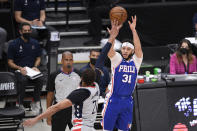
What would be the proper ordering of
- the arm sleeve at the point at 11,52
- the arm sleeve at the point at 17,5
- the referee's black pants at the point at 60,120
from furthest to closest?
the arm sleeve at the point at 17,5 → the arm sleeve at the point at 11,52 → the referee's black pants at the point at 60,120

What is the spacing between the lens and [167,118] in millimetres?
8703

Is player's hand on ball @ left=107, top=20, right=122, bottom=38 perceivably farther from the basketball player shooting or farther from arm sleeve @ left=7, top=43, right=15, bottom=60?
arm sleeve @ left=7, top=43, right=15, bottom=60

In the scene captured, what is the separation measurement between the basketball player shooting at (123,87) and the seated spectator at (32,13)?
153 inches

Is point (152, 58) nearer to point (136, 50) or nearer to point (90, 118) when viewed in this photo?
point (136, 50)

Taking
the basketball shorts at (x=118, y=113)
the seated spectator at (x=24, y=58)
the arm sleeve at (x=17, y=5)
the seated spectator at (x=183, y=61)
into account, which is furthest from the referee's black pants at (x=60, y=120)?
the arm sleeve at (x=17, y=5)

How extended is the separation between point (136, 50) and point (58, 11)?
6.10 metres

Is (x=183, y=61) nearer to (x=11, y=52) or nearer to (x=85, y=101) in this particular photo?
(x=11, y=52)

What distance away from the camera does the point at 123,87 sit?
7.92 metres

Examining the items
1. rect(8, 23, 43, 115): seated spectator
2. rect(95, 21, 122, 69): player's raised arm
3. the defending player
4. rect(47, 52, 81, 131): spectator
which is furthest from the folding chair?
the defending player

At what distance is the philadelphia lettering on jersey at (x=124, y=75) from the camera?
26.0ft

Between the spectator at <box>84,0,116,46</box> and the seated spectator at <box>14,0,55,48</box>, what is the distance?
1.22 m

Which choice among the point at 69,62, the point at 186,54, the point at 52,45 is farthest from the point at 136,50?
the point at 52,45

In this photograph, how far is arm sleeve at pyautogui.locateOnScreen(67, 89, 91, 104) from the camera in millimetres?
6664

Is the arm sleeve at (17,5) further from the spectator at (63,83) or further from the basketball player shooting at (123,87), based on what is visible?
the basketball player shooting at (123,87)
